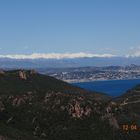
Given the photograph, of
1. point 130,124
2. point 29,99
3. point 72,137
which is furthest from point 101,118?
point 29,99

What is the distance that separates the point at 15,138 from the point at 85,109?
37610mm

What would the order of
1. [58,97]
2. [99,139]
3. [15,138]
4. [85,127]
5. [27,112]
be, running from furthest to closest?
[58,97] < [27,112] < [85,127] < [99,139] < [15,138]

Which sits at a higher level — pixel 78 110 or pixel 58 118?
pixel 78 110

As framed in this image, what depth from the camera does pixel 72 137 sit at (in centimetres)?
12419

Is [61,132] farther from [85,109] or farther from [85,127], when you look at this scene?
[85,109]

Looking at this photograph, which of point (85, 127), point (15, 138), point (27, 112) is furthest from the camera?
point (27, 112)

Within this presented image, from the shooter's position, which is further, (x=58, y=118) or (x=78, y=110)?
(x=78, y=110)

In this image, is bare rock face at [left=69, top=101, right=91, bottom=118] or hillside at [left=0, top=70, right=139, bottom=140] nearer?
hillside at [left=0, top=70, right=139, bottom=140]

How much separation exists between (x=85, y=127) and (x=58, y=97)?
23776mm

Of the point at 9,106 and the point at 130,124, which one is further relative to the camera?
the point at 9,106

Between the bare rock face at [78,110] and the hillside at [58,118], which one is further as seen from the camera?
the bare rock face at [78,110]

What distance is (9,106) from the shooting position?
151 meters

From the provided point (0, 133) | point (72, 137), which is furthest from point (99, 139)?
point (0, 133)

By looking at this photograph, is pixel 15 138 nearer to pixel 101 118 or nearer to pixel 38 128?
pixel 38 128
